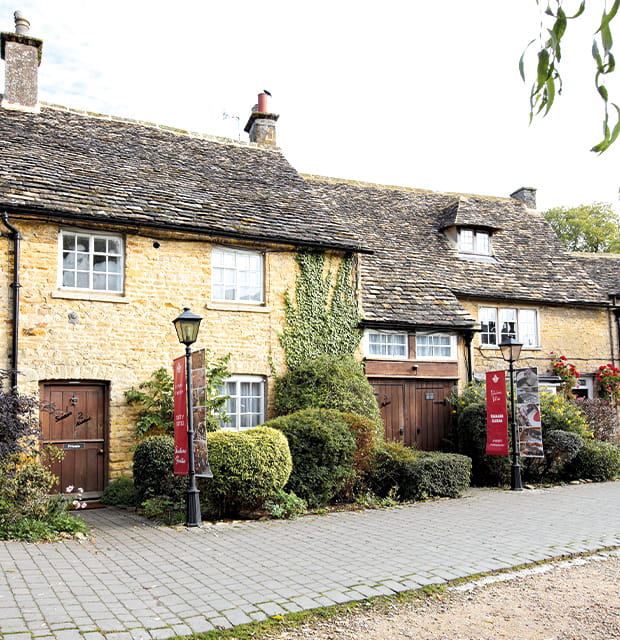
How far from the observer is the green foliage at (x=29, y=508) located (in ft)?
29.5

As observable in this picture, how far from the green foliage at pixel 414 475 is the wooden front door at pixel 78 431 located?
532 centimetres

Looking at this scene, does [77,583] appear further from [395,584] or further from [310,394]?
[310,394]

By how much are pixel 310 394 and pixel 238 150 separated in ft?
26.3

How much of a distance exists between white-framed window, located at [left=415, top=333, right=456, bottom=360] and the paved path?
564cm

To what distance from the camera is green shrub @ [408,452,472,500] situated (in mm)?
12672

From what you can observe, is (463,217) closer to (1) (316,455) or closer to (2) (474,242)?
(2) (474,242)

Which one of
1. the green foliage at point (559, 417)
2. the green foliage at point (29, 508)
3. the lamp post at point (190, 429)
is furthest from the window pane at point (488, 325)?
the green foliage at point (29, 508)

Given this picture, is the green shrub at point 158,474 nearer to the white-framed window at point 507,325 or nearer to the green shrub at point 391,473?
the green shrub at point 391,473

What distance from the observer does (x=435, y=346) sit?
17125 millimetres

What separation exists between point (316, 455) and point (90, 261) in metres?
5.91

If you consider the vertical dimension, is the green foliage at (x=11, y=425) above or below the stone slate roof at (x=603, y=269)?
below

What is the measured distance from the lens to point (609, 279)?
2425 cm

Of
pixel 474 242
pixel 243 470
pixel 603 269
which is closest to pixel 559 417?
pixel 243 470

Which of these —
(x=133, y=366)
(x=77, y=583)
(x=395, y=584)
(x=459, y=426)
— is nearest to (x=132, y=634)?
(x=77, y=583)
